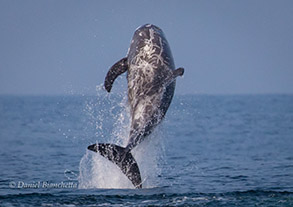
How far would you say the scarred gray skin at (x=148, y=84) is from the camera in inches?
708

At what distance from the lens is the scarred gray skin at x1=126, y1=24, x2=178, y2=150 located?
1798 centimetres

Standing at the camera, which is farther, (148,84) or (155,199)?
(148,84)

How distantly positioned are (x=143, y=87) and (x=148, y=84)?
164 millimetres

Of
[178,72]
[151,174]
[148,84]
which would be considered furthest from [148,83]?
[151,174]

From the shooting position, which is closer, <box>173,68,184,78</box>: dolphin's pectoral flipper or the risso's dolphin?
the risso's dolphin

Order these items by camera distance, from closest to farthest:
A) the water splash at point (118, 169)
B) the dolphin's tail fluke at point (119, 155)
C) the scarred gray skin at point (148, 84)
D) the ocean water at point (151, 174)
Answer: the ocean water at point (151, 174), the dolphin's tail fluke at point (119, 155), the scarred gray skin at point (148, 84), the water splash at point (118, 169)

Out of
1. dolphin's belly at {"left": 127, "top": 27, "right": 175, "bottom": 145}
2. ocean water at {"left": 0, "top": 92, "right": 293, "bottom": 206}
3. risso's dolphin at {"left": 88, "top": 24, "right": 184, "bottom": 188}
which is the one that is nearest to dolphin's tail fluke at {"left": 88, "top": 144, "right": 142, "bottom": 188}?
risso's dolphin at {"left": 88, "top": 24, "right": 184, "bottom": 188}

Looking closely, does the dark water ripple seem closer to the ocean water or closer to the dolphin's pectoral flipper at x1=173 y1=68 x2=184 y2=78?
the ocean water

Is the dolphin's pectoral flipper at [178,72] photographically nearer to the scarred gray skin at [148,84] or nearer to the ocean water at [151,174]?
the scarred gray skin at [148,84]

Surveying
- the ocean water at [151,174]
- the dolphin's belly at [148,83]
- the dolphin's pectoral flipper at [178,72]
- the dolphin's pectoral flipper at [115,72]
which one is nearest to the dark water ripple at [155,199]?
the ocean water at [151,174]

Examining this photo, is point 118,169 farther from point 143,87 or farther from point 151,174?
point 143,87

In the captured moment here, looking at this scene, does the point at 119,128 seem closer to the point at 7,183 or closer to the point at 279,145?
the point at 7,183

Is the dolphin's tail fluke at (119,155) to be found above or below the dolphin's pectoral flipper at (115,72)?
below

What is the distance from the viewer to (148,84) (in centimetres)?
1831
